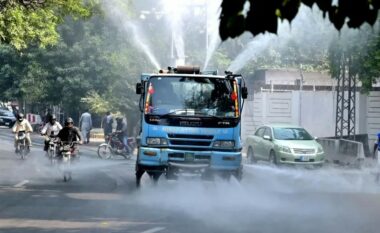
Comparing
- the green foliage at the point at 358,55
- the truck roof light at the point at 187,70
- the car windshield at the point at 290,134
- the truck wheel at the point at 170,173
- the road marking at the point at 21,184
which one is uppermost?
the green foliage at the point at 358,55

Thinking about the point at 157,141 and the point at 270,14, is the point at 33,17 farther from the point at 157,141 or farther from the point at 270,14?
the point at 270,14

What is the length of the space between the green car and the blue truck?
8.39m

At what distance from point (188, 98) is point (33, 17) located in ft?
29.7

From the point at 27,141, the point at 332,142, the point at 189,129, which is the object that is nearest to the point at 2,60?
the point at 27,141

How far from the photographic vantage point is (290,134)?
2453cm

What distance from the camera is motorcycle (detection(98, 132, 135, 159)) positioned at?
26578 mm

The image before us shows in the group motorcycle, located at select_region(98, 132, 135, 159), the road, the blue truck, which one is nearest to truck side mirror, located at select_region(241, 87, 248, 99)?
the blue truck

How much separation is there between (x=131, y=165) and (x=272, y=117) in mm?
16237

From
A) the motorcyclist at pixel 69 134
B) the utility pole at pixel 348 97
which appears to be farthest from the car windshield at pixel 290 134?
the motorcyclist at pixel 69 134

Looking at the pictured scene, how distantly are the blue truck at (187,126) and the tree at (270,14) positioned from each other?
1124 centimetres

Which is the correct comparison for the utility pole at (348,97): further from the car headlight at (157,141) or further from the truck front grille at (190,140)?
the car headlight at (157,141)

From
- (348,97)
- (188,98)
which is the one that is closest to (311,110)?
(348,97)

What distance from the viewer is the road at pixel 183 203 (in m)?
10.8

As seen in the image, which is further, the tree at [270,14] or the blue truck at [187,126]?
the blue truck at [187,126]
